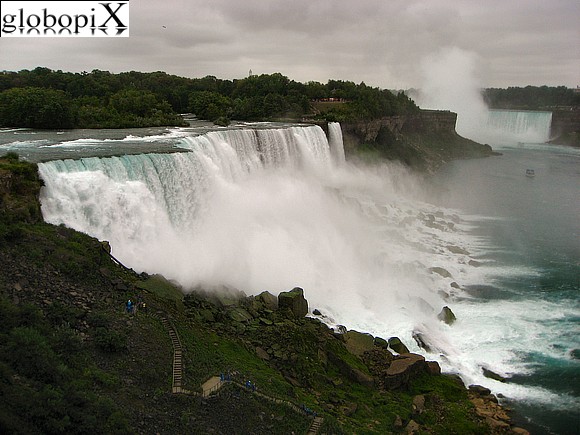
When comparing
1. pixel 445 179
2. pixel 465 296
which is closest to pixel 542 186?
pixel 445 179

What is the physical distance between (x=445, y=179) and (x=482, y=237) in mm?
20329

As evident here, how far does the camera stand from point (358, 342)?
1642 cm

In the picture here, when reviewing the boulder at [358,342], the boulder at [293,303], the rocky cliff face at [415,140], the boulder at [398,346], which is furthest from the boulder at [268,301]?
the rocky cliff face at [415,140]

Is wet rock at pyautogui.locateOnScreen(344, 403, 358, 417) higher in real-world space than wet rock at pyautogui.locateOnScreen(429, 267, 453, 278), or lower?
lower

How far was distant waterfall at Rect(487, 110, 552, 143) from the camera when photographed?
88938mm

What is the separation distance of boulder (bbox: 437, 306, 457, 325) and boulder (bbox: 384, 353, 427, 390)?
394cm

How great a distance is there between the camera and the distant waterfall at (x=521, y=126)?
8894 centimetres

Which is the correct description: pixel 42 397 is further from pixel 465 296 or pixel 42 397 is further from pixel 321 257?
pixel 465 296

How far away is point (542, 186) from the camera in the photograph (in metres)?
47.5

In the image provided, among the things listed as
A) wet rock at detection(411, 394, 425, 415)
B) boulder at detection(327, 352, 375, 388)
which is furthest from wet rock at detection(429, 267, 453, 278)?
boulder at detection(327, 352, 375, 388)

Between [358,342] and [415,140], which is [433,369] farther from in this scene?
[415,140]

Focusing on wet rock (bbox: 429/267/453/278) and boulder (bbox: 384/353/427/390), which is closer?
boulder (bbox: 384/353/427/390)

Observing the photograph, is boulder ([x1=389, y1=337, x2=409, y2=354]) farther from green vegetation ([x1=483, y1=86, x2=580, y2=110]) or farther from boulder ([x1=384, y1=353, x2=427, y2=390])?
green vegetation ([x1=483, y1=86, x2=580, y2=110])

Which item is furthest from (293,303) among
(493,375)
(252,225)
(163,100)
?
(163,100)
